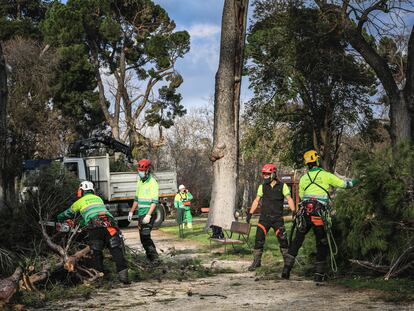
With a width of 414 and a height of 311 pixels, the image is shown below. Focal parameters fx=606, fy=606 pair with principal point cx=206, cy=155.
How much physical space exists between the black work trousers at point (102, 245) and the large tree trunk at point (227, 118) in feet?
24.4

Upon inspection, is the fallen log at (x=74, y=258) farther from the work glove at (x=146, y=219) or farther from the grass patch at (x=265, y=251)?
the grass patch at (x=265, y=251)

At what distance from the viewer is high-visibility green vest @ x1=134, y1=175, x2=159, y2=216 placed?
1071 centimetres

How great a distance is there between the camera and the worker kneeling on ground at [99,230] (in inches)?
343

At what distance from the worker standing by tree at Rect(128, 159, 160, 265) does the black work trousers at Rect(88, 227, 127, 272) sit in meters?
1.67

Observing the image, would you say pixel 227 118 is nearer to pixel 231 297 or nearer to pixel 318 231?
pixel 318 231

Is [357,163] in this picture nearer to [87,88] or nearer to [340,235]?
[340,235]

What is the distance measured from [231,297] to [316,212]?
1.88 m

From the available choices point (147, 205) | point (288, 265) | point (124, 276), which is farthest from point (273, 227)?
point (124, 276)

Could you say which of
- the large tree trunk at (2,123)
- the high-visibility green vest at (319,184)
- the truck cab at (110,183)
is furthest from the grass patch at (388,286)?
the truck cab at (110,183)

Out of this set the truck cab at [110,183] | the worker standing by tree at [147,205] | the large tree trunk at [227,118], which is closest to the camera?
the worker standing by tree at [147,205]

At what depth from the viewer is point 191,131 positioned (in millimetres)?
56812

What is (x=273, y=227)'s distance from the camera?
9.87 metres

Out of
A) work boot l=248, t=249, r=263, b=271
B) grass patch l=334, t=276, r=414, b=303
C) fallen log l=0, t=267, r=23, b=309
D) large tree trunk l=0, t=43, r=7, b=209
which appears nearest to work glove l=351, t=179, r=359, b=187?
grass patch l=334, t=276, r=414, b=303

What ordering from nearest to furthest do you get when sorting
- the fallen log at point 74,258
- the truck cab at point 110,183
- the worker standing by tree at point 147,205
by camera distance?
the fallen log at point 74,258 < the worker standing by tree at point 147,205 < the truck cab at point 110,183
